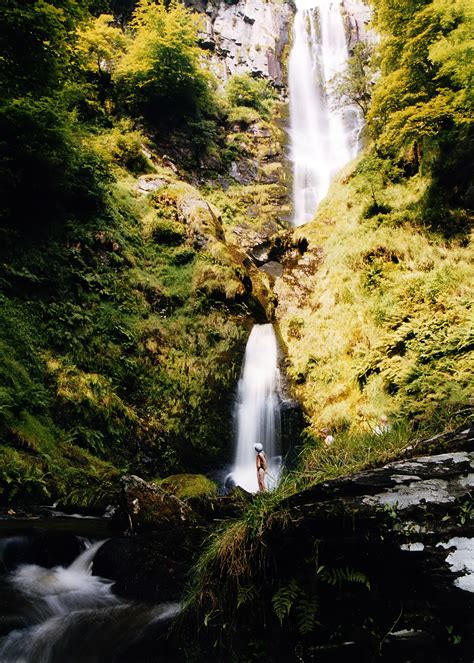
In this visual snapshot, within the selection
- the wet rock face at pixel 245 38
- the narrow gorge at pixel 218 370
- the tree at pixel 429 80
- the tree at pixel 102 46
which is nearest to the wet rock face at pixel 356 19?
the wet rock face at pixel 245 38

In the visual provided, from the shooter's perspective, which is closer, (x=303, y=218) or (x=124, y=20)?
(x=303, y=218)

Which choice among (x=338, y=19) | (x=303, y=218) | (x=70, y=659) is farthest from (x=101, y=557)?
(x=338, y=19)

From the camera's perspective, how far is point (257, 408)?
1193cm

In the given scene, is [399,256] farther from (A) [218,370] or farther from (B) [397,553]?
(B) [397,553]

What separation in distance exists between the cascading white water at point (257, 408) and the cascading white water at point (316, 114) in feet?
41.0

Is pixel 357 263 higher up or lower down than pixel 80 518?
higher up

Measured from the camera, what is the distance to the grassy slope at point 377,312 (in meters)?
8.05

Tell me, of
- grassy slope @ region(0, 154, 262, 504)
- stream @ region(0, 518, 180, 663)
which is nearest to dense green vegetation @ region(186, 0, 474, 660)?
stream @ region(0, 518, 180, 663)

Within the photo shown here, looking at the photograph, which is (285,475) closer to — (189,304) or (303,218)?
(189,304)

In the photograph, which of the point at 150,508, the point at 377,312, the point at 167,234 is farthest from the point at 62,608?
the point at 167,234

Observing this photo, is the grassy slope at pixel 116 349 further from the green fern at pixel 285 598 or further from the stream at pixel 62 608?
the green fern at pixel 285 598

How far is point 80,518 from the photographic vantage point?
6.27 metres

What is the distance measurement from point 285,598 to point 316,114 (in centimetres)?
3535

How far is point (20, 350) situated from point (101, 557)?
5.24 meters
